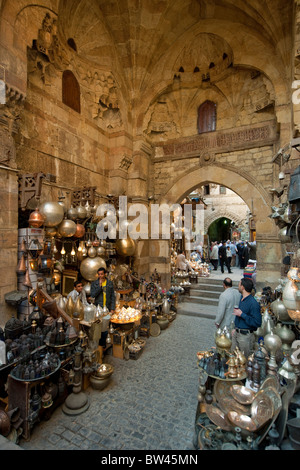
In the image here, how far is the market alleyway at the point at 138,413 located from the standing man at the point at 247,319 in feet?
3.42

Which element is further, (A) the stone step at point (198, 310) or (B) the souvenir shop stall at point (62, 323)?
(A) the stone step at point (198, 310)

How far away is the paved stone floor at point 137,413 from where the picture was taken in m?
2.52

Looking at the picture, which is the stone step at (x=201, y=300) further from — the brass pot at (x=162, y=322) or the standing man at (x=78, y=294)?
the standing man at (x=78, y=294)

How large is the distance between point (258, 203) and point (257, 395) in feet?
18.5

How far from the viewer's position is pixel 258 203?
6.82 metres

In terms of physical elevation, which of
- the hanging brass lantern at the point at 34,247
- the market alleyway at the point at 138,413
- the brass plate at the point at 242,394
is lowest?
the market alleyway at the point at 138,413

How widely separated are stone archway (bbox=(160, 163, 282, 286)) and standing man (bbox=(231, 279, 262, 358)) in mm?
3657

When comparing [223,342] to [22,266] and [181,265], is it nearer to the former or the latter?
[22,266]

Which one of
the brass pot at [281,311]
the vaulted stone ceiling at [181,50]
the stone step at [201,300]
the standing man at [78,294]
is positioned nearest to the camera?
the brass pot at [281,311]

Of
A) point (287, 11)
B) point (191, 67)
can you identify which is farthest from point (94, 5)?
point (287, 11)

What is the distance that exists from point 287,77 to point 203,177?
3322mm

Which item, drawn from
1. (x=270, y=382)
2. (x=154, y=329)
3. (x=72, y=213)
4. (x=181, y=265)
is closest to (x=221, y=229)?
(x=181, y=265)

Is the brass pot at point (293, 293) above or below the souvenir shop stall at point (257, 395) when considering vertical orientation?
above

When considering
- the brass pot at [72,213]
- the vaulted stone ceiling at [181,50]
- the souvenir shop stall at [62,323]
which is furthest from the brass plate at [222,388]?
the vaulted stone ceiling at [181,50]
